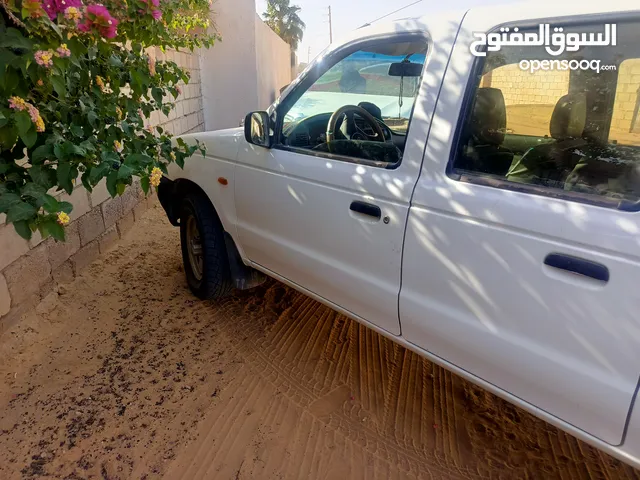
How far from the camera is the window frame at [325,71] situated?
6.61 ft

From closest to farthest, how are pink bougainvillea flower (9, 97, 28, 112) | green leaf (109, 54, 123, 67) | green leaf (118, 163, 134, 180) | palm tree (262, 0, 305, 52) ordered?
pink bougainvillea flower (9, 97, 28, 112)
green leaf (118, 163, 134, 180)
green leaf (109, 54, 123, 67)
palm tree (262, 0, 305, 52)

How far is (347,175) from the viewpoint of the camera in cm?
220

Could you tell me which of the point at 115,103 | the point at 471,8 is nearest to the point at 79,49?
the point at 115,103

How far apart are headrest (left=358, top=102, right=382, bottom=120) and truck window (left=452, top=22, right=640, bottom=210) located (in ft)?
3.21

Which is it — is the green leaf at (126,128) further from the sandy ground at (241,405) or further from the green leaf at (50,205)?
the sandy ground at (241,405)

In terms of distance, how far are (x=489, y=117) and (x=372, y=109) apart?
1.06m

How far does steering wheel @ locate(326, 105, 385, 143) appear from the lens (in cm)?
261

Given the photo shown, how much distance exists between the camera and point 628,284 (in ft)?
4.43

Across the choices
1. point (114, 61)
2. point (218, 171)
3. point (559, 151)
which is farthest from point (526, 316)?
point (114, 61)

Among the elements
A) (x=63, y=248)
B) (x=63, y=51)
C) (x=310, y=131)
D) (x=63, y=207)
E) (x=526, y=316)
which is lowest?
(x=63, y=248)

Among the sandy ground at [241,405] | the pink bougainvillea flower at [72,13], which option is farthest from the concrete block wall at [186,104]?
the pink bougainvillea flower at [72,13]

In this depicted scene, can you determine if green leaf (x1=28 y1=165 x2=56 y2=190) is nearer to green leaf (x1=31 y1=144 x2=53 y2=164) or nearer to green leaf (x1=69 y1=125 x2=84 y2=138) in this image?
green leaf (x1=31 y1=144 x2=53 y2=164)

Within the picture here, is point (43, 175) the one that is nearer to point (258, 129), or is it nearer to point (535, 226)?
point (258, 129)

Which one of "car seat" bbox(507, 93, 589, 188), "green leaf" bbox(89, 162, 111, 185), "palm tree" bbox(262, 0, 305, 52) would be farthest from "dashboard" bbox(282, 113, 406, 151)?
"palm tree" bbox(262, 0, 305, 52)
